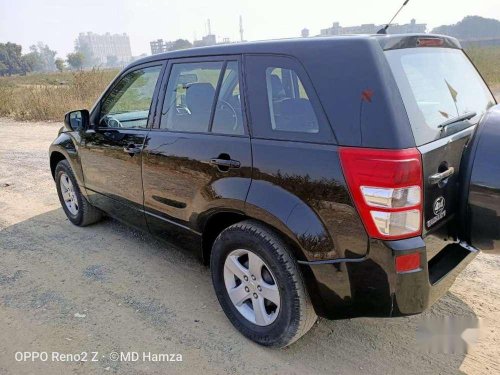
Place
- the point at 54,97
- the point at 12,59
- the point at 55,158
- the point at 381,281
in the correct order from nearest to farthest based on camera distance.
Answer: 1. the point at 381,281
2. the point at 55,158
3. the point at 54,97
4. the point at 12,59

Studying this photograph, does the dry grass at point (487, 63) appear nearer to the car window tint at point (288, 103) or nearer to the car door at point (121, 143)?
the car door at point (121, 143)

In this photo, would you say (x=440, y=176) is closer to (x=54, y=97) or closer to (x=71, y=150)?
(x=71, y=150)

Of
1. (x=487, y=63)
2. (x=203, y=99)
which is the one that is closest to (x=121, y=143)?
(x=203, y=99)

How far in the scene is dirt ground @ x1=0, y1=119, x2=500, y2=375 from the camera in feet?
7.90

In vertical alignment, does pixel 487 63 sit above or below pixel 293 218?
below

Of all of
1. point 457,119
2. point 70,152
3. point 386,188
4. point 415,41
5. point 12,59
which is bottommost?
point 70,152

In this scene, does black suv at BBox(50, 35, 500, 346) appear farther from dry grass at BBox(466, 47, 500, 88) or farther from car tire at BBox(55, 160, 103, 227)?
dry grass at BBox(466, 47, 500, 88)

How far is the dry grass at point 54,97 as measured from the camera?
14039 millimetres

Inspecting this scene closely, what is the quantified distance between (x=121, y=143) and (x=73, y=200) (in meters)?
1.53

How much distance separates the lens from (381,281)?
1.99 m

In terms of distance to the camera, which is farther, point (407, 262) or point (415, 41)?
point (415, 41)

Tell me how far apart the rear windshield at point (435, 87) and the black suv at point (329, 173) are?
1cm

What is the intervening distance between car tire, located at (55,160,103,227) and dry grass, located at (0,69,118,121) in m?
9.89

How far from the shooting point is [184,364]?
7.98ft
